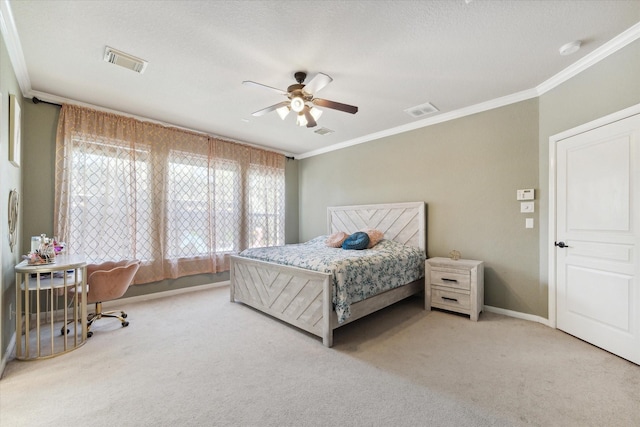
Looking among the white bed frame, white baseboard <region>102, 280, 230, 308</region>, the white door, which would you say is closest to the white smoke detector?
the white door

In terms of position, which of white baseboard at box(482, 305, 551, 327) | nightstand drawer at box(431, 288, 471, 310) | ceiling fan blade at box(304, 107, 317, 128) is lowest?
white baseboard at box(482, 305, 551, 327)

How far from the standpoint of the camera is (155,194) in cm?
414

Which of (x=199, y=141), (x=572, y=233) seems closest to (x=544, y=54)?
Result: (x=572, y=233)

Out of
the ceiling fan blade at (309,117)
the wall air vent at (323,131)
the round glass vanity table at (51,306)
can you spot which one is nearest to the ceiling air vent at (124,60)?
the ceiling fan blade at (309,117)

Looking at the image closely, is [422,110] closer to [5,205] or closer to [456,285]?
[456,285]

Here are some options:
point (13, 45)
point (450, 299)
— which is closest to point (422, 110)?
point (450, 299)

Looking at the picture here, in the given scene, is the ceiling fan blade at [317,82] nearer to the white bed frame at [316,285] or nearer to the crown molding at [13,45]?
the white bed frame at [316,285]

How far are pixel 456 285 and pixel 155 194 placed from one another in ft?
14.5

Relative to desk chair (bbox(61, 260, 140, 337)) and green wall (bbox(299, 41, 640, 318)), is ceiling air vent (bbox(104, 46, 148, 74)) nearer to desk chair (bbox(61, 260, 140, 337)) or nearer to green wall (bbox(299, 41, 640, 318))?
desk chair (bbox(61, 260, 140, 337))

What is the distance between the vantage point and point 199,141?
4645mm

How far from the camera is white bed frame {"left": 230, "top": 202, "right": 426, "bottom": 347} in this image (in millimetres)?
2719

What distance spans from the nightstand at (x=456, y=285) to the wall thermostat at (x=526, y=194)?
92 centimetres

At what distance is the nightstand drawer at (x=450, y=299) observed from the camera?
131 inches

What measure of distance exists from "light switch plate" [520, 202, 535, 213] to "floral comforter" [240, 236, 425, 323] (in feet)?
4.40
